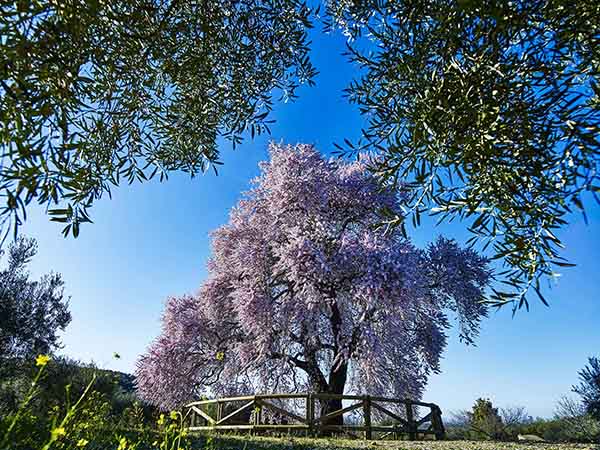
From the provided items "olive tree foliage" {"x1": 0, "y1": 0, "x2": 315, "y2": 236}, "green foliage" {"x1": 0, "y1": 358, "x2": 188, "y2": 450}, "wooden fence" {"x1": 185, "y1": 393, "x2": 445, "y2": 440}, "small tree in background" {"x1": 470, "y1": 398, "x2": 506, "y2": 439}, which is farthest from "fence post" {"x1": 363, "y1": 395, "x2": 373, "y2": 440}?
"olive tree foliage" {"x1": 0, "y1": 0, "x2": 315, "y2": 236}

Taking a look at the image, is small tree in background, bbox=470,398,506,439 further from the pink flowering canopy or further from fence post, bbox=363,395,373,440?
fence post, bbox=363,395,373,440

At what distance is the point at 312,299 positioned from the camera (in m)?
12.3

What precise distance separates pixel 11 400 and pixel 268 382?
7.94 metres

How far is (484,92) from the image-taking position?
2.65 meters

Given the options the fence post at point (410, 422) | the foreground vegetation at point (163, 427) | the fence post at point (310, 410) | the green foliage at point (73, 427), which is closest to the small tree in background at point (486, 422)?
the foreground vegetation at point (163, 427)

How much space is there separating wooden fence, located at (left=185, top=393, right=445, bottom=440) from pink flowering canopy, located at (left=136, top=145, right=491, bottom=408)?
69cm

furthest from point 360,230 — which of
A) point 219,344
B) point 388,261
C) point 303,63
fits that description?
point 303,63

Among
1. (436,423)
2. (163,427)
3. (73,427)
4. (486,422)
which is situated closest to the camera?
(73,427)

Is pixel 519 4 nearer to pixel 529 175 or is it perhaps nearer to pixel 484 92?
pixel 484 92

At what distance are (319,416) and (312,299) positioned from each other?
145 inches

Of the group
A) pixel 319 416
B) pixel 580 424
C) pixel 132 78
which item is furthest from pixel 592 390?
pixel 132 78

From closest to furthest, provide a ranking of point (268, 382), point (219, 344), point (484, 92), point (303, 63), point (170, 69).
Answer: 1. point (484, 92)
2. point (170, 69)
3. point (303, 63)
4. point (268, 382)
5. point (219, 344)

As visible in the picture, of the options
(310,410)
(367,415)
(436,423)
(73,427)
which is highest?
(310,410)

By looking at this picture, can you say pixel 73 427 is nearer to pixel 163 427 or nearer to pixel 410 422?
pixel 163 427
